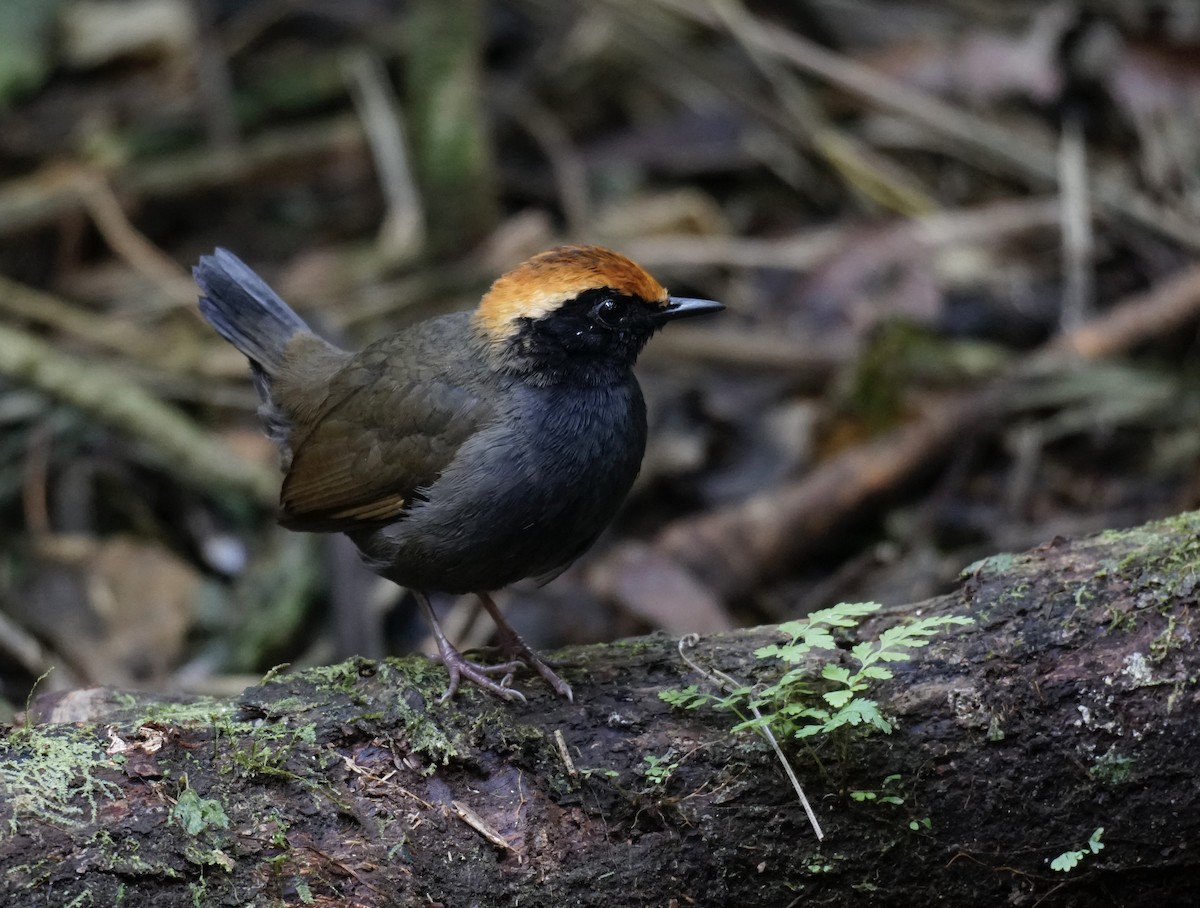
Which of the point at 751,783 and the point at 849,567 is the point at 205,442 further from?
the point at 751,783

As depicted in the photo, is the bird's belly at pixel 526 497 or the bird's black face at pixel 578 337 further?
the bird's black face at pixel 578 337

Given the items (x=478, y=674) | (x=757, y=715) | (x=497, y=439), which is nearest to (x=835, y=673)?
(x=757, y=715)

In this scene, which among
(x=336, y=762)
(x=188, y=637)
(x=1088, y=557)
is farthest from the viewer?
(x=188, y=637)

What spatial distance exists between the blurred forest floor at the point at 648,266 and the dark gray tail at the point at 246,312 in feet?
3.82

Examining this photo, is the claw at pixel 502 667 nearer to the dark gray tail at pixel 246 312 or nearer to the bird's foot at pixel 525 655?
the bird's foot at pixel 525 655

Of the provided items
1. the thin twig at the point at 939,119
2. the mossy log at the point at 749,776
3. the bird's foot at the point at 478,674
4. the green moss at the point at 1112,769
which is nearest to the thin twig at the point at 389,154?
the thin twig at the point at 939,119

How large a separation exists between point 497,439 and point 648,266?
12.4 ft

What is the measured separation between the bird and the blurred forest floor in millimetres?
1376

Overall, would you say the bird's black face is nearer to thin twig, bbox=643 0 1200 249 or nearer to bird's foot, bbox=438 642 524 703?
bird's foot, bbox=438 642 524 703

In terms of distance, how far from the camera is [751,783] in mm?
2898

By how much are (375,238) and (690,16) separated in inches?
85.5

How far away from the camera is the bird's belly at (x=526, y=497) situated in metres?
3.44

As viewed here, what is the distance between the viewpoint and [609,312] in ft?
12.0

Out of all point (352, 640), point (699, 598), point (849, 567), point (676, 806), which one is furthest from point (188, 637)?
point (676, 806)
